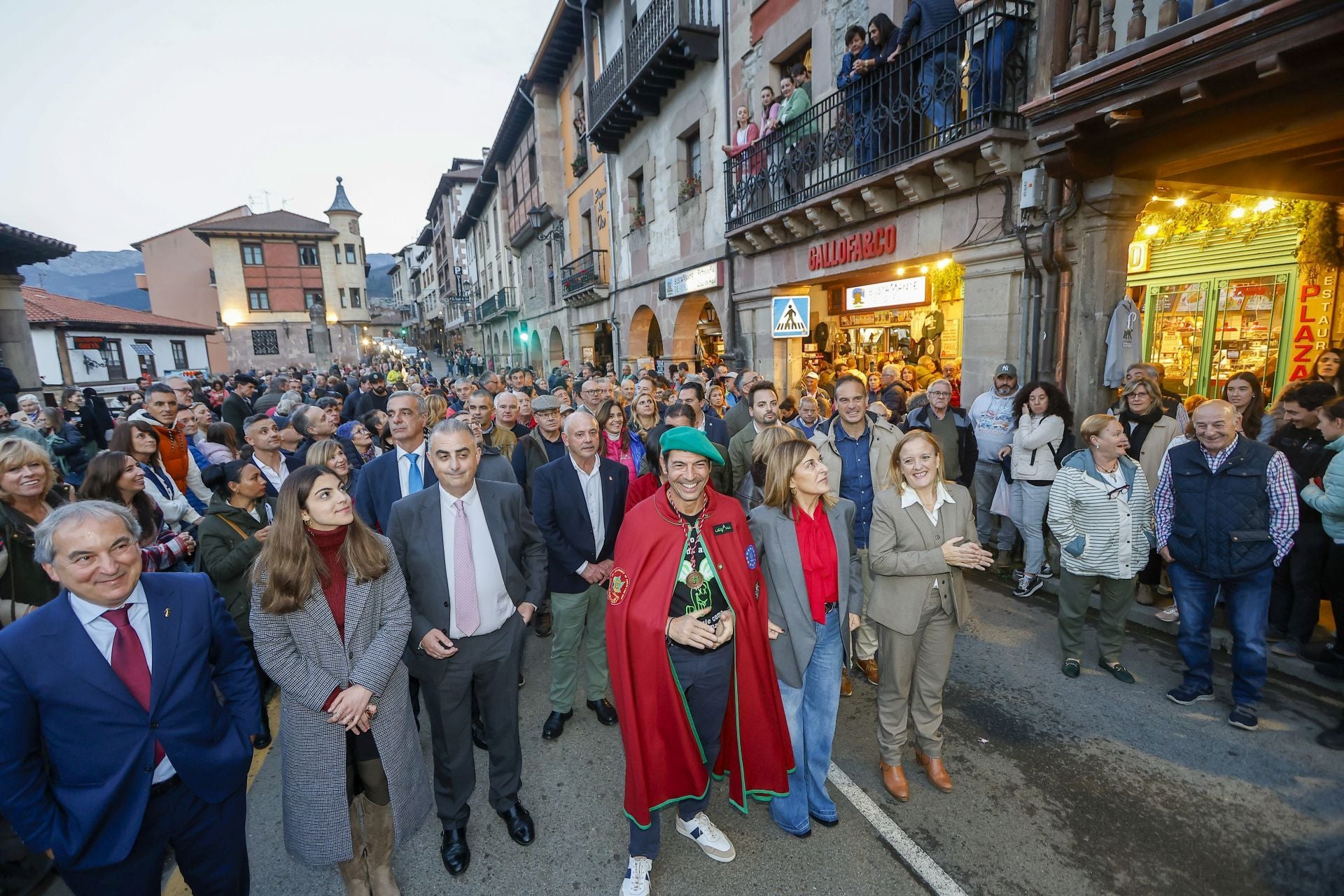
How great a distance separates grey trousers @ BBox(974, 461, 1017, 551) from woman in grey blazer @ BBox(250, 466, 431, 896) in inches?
248

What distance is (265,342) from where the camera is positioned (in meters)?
41.9

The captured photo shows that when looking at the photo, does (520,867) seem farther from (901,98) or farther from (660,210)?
(660,210)

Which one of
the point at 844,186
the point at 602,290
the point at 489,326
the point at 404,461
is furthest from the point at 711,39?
the point at 489,326

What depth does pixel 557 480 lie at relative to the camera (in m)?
4.21

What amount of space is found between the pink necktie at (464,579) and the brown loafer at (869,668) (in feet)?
10.8

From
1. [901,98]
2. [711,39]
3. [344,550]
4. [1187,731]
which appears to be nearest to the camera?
[344,550]

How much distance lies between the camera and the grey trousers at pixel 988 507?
684 centimetres

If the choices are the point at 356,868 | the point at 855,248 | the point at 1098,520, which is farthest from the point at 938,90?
the point at 356,868

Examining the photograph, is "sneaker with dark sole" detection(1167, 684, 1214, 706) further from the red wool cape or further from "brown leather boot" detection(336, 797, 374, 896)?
"brown leather boot" detection(336, 797, 374, 896)

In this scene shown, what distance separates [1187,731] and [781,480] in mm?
3477

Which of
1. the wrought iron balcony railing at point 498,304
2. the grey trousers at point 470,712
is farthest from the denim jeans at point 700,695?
the wrought iron balcony railing at point 498,304

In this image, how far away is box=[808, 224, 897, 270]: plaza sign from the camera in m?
8.85

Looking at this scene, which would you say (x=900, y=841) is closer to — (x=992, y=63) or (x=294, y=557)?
(x=294, y=557)

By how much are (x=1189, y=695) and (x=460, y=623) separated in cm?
502
